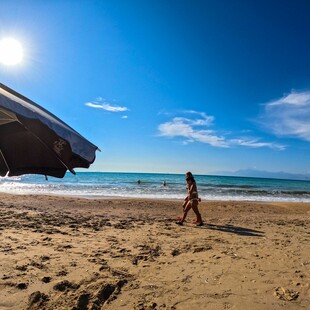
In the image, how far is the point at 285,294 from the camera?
4230mm

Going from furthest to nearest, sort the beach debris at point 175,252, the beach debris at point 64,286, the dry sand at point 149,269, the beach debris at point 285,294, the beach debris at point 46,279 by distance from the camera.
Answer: the beach debris at point 175,252
the beach debris at point 46,279
the beach debris at point 64,286
the beach debris at point 285,294
the dry sand at point 149,269

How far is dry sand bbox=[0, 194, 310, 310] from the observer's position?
398 centimetres

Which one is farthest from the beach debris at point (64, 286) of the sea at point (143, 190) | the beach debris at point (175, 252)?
the sea at point (143, 190)

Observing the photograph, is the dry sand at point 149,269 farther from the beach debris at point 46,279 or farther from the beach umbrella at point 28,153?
the beach umbrella at point 28,153

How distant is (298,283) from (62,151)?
4281mm

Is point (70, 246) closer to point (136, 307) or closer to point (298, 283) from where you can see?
point (136, 307)

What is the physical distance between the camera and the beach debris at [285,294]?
13.5 feet

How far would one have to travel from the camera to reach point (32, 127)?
8.09 feet

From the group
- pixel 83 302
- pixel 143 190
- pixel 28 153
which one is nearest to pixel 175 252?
pixel 83 302

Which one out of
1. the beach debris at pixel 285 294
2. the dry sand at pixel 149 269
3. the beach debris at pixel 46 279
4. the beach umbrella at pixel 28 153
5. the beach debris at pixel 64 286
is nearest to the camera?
the beach umbrella at pixel 28 153

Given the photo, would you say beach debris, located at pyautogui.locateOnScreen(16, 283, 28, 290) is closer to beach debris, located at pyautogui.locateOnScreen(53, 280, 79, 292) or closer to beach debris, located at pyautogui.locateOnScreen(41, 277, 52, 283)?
beach debris, located at pyautogui.locateOnScreen(41, 277, 52, 283)

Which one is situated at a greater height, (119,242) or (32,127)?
(32,127)

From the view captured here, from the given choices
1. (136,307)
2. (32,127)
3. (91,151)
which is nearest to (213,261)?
(136,307)

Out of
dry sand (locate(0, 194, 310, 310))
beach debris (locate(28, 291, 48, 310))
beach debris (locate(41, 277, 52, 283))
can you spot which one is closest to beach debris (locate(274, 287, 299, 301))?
dry sand (locate(0, 194, 310, 310))
